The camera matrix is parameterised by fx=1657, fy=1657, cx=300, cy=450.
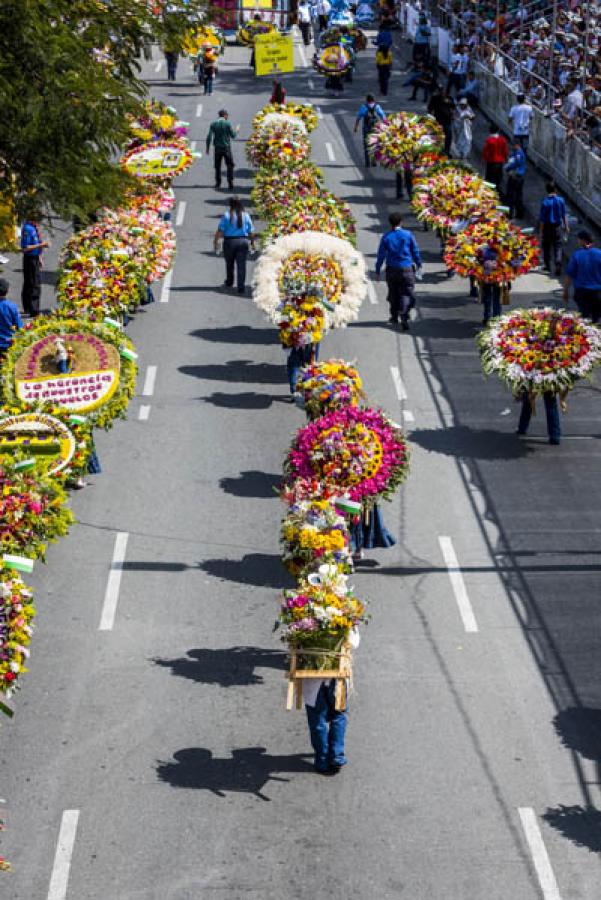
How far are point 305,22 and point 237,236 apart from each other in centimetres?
3014

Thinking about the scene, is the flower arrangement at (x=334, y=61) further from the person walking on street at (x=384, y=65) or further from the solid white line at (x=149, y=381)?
the solid white line at (x=149, y=381)

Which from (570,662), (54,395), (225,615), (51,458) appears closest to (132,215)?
(54,395)

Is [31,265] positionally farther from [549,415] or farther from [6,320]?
[549,415]

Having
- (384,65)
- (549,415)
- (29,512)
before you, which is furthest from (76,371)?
(384,65)

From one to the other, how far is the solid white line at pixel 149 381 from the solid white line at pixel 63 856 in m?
11.3

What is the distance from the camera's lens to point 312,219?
997 inches

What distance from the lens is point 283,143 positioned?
1315 inches

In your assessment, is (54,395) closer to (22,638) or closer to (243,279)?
(22,638)

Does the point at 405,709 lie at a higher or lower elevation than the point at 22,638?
lower

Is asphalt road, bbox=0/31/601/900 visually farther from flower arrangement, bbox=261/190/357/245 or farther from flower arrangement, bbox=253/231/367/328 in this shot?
flower arrangement, bbox=261/190/357/245

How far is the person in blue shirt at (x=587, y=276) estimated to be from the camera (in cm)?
2491

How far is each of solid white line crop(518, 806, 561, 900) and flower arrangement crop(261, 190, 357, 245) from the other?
1359cm

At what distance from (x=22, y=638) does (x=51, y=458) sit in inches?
179

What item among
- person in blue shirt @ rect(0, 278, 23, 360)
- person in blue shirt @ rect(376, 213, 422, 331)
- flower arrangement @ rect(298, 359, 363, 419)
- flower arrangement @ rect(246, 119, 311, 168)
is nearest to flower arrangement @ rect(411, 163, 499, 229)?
person in blue shirt @ rect(376, 213, 422, 331)
